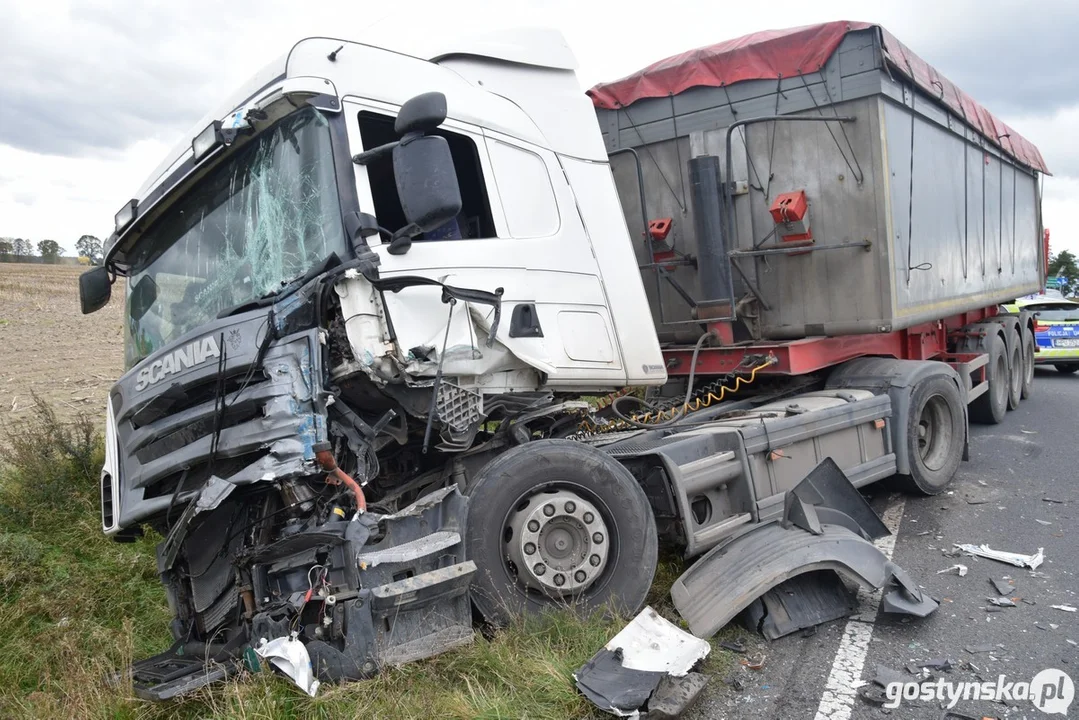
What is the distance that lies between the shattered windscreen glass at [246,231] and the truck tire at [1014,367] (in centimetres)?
928

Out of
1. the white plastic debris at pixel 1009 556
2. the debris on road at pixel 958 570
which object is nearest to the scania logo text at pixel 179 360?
the debris on road at pixel 958 570

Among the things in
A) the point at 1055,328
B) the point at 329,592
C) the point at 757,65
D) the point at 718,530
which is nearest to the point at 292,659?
the point at 329,592

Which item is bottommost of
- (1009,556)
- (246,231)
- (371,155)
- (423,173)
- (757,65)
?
(1009,556)

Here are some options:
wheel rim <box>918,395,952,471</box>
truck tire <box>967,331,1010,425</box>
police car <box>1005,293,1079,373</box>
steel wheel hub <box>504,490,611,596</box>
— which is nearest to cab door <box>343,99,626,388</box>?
steel wheel hub <box>504,490,611,596</box>

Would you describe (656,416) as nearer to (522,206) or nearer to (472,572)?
(522,206)

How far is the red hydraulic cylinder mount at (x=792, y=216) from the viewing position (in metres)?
5.54

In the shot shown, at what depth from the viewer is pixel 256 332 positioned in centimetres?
322

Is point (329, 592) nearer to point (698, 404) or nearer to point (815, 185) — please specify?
point (698, 404)

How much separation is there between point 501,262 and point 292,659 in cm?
203

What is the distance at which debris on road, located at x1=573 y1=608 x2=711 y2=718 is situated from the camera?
301 cm

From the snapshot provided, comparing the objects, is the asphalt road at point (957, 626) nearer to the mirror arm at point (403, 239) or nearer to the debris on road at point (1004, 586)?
the debris on road at point (1004, 586)

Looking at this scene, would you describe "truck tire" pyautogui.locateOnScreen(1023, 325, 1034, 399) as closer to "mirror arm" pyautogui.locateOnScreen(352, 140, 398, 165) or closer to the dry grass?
"mirror arm" pyautogui.locateOnScreen(352, 140, 398, 165)

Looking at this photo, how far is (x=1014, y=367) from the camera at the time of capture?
393 inches

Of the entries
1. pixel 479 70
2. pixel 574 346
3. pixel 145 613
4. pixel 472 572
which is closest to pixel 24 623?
pixel 145 613
